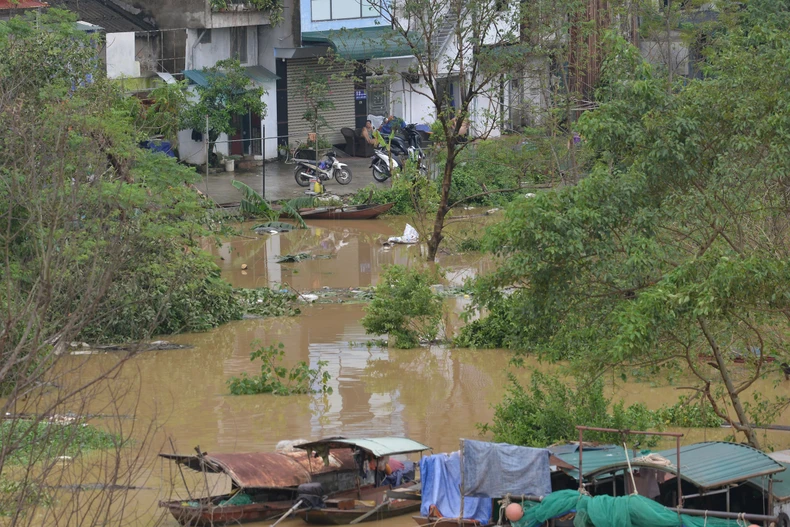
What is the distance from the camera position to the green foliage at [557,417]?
11531 millimetres

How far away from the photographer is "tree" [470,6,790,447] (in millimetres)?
9297

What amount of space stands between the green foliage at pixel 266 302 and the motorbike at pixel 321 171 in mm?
9049

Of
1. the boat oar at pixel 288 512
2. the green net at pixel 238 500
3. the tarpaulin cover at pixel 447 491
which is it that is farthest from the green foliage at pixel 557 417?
the green net at pixel 238 500

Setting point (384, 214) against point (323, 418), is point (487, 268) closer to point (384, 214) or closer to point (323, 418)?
point (384, 214)

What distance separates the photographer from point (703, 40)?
3738cm

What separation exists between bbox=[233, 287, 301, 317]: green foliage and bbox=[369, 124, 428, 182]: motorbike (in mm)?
7399

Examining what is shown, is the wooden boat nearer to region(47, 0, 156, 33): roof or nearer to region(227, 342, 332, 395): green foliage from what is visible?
region(227, 342, 332, 395): green foliage

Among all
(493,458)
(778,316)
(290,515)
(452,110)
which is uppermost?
(452,110)

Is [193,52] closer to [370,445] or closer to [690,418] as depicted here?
[690,418]

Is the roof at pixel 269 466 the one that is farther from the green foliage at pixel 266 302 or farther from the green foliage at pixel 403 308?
the green foliage at pixel 266 302

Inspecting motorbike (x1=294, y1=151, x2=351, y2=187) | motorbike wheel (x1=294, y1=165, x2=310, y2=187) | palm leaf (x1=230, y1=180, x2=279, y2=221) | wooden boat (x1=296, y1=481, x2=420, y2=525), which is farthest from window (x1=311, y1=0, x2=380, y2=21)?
wooden boat (x1=296, y1=481, x2=420, y2=525)

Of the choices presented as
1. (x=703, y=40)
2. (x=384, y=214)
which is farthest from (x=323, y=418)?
(x=703, y=40)

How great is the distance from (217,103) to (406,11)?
28.9 feet

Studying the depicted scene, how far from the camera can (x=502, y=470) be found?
9.75 metres
